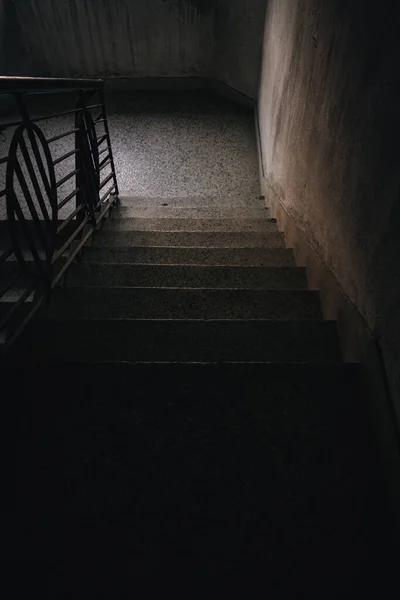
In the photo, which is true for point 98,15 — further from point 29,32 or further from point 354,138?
→ point 354,138

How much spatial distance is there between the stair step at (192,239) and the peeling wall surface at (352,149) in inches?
10.7

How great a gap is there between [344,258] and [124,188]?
321 centimetres

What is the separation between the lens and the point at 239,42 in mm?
4699

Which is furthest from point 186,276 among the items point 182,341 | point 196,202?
point 196,202

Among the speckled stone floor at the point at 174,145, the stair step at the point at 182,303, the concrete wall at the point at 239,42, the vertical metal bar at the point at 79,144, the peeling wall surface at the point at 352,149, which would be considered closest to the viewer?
the peeling wall surface at the point at 352,149

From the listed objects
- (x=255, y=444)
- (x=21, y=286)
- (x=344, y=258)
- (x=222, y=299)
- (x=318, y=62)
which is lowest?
(x=21, y=286)

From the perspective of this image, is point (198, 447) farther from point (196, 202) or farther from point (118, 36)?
point (118, 36)

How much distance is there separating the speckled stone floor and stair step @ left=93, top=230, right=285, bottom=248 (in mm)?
1082

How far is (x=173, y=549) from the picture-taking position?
33.2 inches

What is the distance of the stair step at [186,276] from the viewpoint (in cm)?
194

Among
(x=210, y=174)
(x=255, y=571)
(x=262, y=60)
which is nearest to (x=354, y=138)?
(x=255, y=571)

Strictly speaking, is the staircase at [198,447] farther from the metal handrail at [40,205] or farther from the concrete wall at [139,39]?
the concrete wall at [139,39]

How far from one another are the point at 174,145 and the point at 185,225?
7.70 feet

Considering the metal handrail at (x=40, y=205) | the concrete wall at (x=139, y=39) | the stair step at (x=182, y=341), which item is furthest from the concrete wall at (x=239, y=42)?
the stair step at (x=182, y=341)
